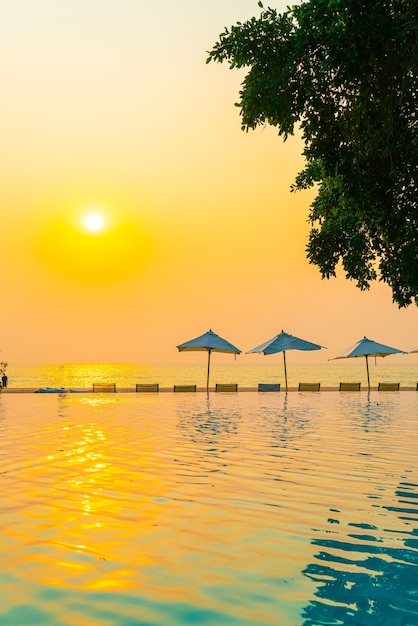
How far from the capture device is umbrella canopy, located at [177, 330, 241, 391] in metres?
35.7

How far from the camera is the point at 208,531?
6.84 metres

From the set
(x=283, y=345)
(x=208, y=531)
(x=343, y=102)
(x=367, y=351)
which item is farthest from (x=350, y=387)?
(x=208, y=531)

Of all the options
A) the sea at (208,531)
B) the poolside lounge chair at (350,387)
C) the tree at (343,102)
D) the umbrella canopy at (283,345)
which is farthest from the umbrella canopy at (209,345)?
the tree at (343,102)

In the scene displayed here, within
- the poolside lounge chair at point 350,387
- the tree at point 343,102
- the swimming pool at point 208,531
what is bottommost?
the swimming pool at point 208,531

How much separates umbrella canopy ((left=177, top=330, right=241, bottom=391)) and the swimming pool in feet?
67.7

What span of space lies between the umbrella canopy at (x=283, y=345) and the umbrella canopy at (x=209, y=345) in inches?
52.0

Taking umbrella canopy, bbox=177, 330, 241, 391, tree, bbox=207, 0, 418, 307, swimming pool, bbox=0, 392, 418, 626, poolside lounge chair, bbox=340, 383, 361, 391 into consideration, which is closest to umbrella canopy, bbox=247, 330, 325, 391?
umbrella canopy, bbox=177, 330, 241, 391

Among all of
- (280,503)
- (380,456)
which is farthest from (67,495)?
(380,456)

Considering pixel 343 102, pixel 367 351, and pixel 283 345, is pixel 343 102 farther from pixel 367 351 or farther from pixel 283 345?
pixel 367 351

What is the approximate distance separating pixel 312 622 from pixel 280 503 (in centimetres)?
364

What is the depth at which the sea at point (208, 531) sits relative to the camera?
479cm

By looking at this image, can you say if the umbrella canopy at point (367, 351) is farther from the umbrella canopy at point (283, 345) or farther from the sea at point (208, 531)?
the sea at point (208, 531)

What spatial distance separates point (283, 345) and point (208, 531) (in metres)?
29.2

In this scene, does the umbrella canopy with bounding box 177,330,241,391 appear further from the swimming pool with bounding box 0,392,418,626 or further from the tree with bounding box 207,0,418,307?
the tree with bounding box 207,0,418,307
